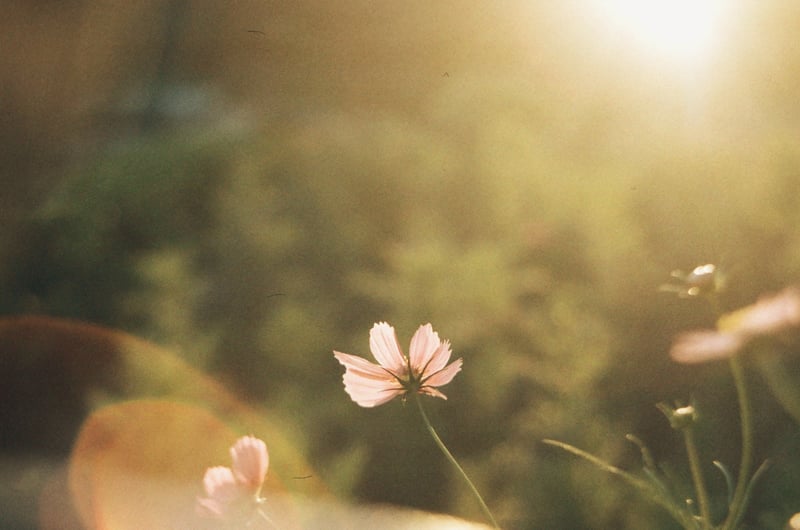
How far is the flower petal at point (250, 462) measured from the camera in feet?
1.52

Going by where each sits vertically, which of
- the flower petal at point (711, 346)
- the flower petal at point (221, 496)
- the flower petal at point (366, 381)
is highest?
the flower petal at point (711, 346)

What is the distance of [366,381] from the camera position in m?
0.51

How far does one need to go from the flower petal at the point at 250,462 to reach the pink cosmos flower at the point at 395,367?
0.21 ft

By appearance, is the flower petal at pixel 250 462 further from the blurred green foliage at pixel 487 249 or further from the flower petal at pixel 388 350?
the blurred green foliage at pixel 487 249

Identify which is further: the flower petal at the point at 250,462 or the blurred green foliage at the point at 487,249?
the blurred green foliage at the point at 487,249

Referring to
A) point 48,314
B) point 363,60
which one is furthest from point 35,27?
point 48,314

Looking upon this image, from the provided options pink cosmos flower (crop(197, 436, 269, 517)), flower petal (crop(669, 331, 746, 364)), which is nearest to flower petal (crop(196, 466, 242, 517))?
pink cosmos flower (crop(197, 436, 269, 517))

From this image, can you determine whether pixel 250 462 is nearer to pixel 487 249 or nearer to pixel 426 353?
pixel 426 353

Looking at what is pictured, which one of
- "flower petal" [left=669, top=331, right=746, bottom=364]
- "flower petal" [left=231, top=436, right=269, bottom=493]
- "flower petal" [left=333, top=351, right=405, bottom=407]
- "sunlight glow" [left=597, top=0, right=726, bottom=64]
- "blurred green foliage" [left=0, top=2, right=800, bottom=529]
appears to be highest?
"sunlight glow" [left=597, top=0, right=726, bottom=64]

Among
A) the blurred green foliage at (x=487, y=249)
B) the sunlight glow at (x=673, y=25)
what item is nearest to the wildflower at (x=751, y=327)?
the blurred green foliage at (x=487, y=249)

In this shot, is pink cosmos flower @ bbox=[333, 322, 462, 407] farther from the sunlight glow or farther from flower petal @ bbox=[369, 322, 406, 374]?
the sunlight glow

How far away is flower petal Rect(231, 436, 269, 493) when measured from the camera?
0.46 meters

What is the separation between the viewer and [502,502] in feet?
4.95

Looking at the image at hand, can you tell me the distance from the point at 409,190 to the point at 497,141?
236mm
